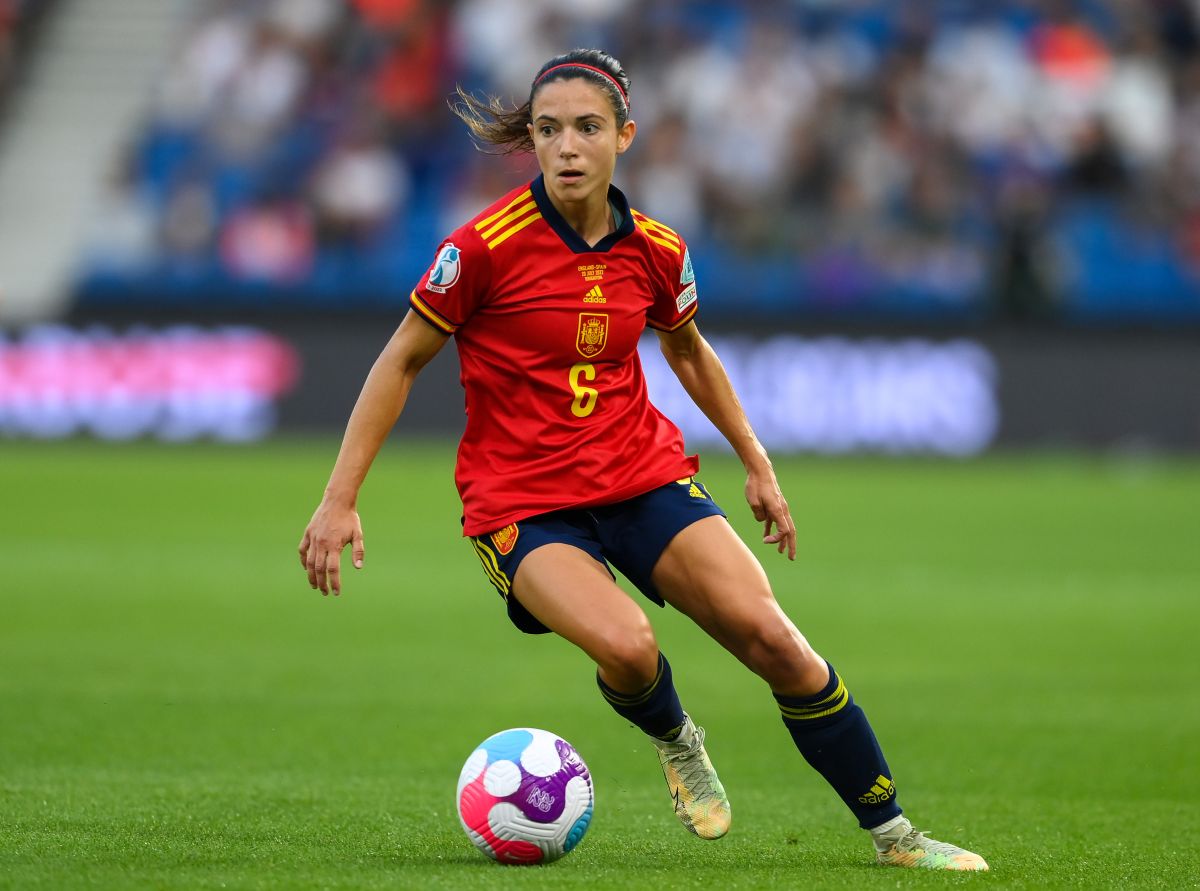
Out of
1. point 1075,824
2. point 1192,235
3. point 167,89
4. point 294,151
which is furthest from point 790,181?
point 1075,824

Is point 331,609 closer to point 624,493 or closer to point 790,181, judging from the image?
point 624,493

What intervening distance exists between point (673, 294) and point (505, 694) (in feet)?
12.4

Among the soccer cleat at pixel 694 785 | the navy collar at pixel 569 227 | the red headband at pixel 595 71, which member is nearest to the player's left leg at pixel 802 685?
the soccer cleat at pixel 694 785

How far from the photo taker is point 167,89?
24875 mm

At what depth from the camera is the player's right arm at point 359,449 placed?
535cm

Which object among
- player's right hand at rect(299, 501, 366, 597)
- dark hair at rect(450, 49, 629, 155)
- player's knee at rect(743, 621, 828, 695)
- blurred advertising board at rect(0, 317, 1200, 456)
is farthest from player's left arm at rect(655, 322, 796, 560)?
blurred advertising board at rect(0, 317, 1200, 456)

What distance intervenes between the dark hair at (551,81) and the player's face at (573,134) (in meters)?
0.03

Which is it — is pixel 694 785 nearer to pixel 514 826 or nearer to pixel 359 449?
pixel 514 826

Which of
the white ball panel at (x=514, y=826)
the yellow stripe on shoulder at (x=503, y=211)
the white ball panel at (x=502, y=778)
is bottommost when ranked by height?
the white ball panel at (x=514, y=826)

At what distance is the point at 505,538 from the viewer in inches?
226

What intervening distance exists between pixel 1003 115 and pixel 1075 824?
17.0m

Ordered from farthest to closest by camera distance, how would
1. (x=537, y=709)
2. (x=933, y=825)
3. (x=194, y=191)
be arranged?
(x=194, y=191), (x=537, y=709), (x=933, y=825)

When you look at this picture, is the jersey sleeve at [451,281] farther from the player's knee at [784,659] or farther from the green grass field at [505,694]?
the green grass field at [505,694]

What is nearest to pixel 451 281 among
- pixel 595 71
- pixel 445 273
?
pixel 445 273
